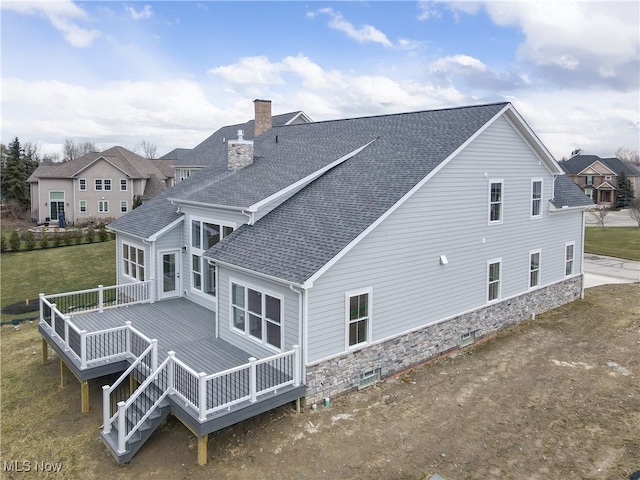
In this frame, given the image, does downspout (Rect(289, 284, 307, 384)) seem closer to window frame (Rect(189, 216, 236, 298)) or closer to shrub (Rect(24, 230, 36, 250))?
window frame (Rect(189, 216, 236, 298))

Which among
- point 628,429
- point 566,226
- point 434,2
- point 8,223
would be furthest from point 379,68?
point 8,223

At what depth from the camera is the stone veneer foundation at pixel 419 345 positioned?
422 inches

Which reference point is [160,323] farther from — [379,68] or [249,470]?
[379,68]

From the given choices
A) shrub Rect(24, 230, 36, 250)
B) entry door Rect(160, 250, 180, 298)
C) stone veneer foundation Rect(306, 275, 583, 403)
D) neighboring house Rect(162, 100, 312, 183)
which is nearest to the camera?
stone veneer foundation Rect(306, 275, 583, 403)

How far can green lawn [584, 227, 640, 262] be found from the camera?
31.7 meters

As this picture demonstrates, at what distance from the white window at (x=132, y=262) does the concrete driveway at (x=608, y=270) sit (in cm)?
1928

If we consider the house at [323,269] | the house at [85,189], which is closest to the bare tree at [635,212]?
the house at [323,269]

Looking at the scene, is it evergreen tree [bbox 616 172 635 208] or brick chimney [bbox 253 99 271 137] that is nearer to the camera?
brick chimney [bbox 253 99 271 137]

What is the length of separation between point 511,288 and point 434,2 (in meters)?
10.5

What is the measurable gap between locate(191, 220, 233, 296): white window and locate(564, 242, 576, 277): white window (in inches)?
514

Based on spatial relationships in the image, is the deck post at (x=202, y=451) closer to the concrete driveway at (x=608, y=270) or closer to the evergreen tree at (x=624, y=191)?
the concrete driveway at (x=608, y=270)

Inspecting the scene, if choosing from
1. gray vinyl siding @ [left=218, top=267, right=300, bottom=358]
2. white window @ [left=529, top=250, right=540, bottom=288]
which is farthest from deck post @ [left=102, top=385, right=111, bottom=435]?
white window @ [left=529, top=250, right=540, bottom=288]

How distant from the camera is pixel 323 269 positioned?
32.8 feet

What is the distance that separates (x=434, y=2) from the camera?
17.5 metres
